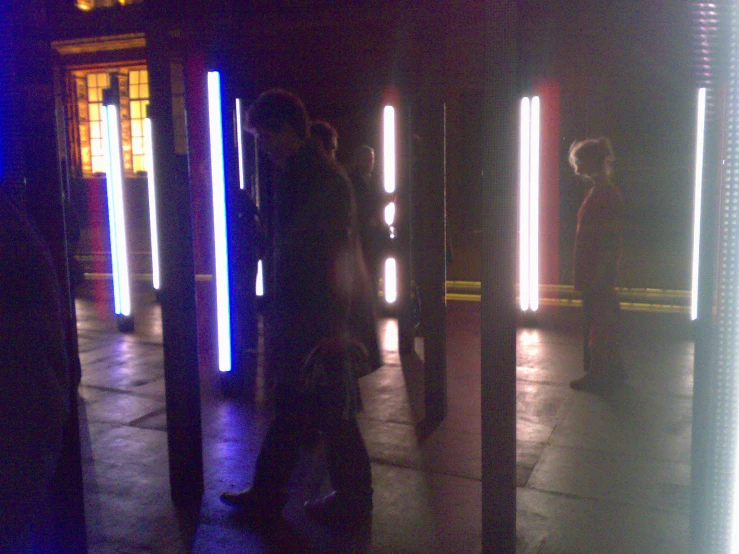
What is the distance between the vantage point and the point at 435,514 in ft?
10.8

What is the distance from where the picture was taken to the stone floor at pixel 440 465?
3.09 m

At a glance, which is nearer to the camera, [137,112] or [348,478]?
[348,478]

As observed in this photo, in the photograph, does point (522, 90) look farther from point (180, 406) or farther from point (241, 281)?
point (180, 406)

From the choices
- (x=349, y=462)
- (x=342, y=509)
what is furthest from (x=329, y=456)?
(x=342, y=509)

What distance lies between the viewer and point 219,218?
4.80 meters

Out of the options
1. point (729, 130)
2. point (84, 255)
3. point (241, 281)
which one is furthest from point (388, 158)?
point (84, 255)

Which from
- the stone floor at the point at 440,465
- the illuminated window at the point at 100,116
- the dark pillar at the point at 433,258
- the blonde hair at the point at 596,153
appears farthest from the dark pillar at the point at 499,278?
the illuminated window at the point at 100,116

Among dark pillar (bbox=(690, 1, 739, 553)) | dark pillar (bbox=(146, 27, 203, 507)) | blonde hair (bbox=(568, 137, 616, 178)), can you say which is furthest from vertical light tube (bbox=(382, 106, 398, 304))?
dark pillar (bbox=(690, 1, 739, 553))

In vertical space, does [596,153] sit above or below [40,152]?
above

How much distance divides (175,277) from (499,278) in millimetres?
1595

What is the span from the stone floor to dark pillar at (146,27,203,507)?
Answer: 257mm

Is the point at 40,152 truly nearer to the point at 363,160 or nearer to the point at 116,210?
the point at 363,160

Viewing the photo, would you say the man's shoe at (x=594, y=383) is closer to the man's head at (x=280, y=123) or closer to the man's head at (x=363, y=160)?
the man's head at (x=363, y=160)

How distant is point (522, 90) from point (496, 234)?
5277 mm
